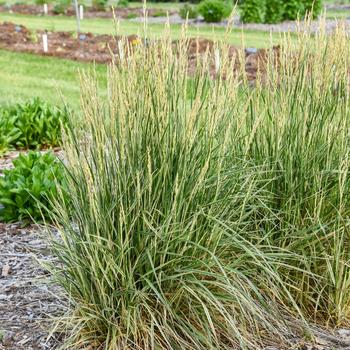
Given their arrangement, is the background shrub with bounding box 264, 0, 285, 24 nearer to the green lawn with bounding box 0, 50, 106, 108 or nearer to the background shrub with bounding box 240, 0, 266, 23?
the background shrub with bounding box 240, 0, 266, 23

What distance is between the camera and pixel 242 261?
9.78 feet

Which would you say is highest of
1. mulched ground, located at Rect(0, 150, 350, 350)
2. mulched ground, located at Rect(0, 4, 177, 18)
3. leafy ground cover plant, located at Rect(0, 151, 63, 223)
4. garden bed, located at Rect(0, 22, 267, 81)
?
leafy ground cover plant, located at Rect(0, 151, 63, 223)

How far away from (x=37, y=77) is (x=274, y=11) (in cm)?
1068

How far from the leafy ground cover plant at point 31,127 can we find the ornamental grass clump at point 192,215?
10.7 feet

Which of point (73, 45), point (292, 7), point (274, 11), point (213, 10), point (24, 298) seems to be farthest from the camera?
point (213, 10)

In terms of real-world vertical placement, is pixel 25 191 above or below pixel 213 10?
above

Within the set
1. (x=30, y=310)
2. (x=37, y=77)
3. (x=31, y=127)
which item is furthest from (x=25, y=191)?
(x=37, y=77)

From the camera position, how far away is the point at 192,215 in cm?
296

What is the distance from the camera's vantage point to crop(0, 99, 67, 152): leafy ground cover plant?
6203mm

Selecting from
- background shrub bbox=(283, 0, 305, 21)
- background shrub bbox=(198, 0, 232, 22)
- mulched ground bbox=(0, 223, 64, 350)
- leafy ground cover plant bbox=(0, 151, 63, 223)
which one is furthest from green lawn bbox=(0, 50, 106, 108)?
background shrub bbox=(283, 0, 305, 21)

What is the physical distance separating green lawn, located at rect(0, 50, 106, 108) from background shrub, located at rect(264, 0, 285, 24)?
8.84m

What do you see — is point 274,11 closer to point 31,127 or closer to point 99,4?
point 99,4

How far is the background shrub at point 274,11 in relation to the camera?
19.3m

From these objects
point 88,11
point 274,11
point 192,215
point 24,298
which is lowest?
point 88,11
